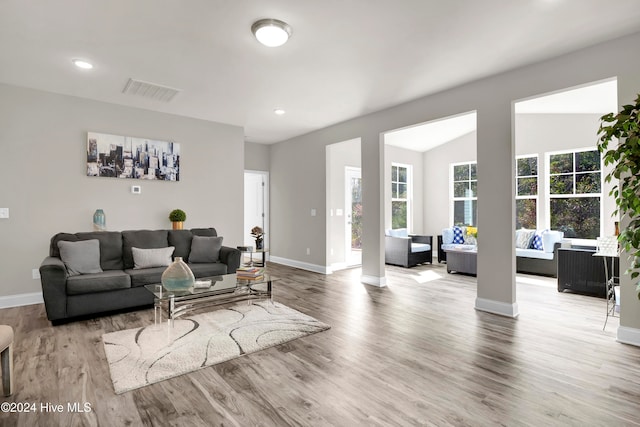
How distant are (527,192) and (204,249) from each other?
640cm

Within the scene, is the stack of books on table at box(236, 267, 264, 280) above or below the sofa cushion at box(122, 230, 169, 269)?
below

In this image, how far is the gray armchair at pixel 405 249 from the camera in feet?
21.9

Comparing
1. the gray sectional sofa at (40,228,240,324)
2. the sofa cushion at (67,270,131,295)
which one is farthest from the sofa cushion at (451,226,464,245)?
the sofa cushion at (67,270,131,295)

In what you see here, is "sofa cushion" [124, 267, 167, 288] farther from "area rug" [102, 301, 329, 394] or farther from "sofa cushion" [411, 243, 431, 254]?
"sofa cushion" [411, 243, 431, 254]

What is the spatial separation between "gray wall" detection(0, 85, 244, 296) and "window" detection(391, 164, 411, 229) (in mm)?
4324

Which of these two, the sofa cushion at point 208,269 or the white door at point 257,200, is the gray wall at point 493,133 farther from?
the sofa cushion at point 208,269

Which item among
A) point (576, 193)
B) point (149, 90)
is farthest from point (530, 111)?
point (149, 90)

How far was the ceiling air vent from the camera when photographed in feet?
12.9

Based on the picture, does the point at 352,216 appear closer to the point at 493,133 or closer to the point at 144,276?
the point at 493,133

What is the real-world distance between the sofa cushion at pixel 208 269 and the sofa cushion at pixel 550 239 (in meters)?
5.56

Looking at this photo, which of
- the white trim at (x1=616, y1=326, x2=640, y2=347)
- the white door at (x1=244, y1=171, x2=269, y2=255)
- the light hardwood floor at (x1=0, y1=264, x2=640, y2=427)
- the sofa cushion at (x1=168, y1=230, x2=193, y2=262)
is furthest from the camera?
the white door at (x1=244, y1=171, x2=269, y2=255)

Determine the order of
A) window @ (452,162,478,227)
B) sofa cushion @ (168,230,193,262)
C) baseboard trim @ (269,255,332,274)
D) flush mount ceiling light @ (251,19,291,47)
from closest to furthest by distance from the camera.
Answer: flush mount ceiling light @ (251,19,291,47)
sofa cushion @ (168,230,193,262)
baseboard trim @ (269,255,332,274)
window @ (452,162,478,227)

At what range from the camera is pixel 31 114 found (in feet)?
13.4

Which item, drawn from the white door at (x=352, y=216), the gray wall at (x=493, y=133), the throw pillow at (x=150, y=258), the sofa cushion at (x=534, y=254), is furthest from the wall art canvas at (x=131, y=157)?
the sofa cushion at (x=534, y=254)
